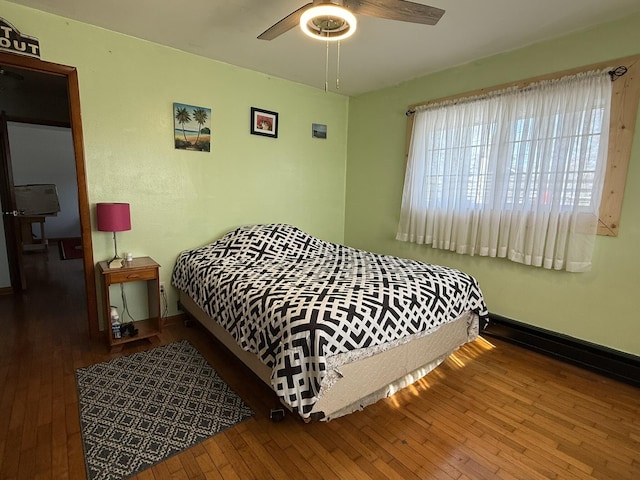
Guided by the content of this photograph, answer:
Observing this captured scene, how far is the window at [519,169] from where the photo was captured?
7.46ft

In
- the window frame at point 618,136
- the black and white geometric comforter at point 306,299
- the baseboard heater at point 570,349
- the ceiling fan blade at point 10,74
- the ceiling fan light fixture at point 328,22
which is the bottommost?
the baseboard heater at point 570,349

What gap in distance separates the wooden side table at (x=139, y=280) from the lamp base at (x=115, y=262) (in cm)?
3

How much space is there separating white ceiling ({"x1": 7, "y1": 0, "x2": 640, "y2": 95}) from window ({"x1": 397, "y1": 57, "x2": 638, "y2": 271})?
373mm

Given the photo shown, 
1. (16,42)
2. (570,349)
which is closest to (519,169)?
(570,349)

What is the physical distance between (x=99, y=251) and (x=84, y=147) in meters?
0.83

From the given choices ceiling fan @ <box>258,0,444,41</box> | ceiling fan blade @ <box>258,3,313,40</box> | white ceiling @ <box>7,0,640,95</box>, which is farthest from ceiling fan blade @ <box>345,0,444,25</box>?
white ceiling @ <box>7,0,640,95</box>

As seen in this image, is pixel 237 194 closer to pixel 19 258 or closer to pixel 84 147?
pixel 84 147

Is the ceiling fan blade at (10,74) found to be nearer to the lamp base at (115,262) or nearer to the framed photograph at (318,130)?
the lamp base at (115,262)

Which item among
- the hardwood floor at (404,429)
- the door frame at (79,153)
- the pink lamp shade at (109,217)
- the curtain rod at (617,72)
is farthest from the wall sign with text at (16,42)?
the curtain rod at (617,72)

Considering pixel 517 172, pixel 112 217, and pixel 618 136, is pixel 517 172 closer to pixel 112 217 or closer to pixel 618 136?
pixel 618 136

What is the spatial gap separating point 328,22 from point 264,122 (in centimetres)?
182

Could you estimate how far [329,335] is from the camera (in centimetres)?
156

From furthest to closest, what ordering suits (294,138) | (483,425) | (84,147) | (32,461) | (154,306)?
(294,138)
(154,306)
(84,147)
(483,425)
(32,461)

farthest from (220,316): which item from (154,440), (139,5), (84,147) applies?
(139,5)
